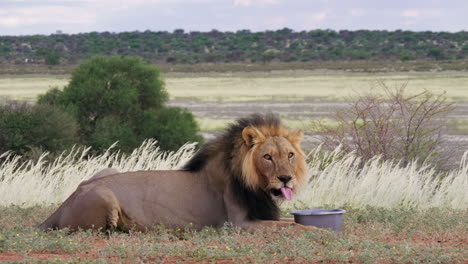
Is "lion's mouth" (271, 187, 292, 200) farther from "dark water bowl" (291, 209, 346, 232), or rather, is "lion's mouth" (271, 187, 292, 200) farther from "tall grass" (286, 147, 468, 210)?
"tall grass" (286, 147, 468, 210)

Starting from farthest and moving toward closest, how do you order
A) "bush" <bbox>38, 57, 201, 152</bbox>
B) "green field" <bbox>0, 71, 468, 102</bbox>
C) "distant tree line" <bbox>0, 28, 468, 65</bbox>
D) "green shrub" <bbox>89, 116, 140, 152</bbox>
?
"distant tree line" <bbox>0, 28, 468, 65</bbox>
"green field" <bbox>0, 71, 468, 102</bbox>
"bush" <bbox>38, 57, 201, 152</bbox>
"green shrub" <bbox>89, 116, 140, 152</bbox>

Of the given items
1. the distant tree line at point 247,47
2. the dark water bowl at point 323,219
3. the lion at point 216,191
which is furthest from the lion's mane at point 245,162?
the distant tree line at point 247,47

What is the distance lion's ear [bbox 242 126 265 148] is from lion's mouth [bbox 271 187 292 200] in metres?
0.57

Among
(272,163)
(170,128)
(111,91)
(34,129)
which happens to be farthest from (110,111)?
(272,163)

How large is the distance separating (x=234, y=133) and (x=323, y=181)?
14.3 ft

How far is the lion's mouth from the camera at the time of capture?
862cm

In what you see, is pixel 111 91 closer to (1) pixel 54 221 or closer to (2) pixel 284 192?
(1) pixel 54 221

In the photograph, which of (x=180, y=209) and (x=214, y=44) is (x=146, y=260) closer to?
(x=180, y=209)

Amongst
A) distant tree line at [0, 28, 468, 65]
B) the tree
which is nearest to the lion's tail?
the tree

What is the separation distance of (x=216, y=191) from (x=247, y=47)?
11318 cm

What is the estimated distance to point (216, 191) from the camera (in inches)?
361

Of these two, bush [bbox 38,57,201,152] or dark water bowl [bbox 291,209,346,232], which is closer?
dark water bowl [bbox 291,209,346,232]

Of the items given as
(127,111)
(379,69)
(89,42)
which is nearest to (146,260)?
(127,111)

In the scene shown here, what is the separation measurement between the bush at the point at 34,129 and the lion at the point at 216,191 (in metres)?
13.3
